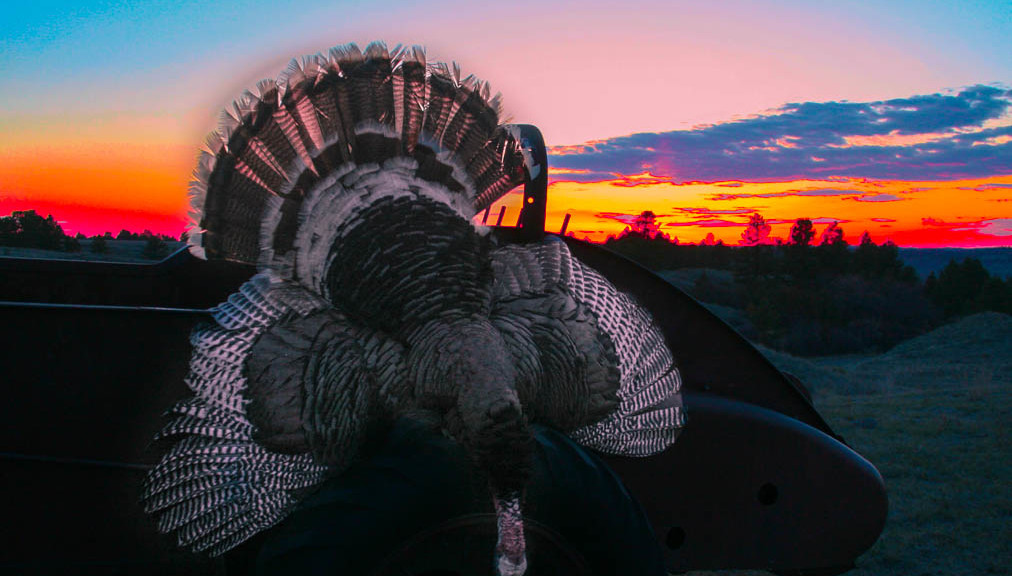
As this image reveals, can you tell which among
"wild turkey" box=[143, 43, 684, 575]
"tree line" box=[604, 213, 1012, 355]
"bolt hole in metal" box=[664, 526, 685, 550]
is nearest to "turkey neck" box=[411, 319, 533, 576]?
"wild turkey" box=[143, 43, 684, 575]

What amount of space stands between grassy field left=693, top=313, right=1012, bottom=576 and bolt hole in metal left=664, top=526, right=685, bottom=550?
1773 mm

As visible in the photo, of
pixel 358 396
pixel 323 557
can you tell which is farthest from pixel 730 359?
pixel 323 557

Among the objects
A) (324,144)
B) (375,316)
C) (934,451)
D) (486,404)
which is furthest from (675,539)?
(934,451)

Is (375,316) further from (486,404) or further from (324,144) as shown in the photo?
(324,144)

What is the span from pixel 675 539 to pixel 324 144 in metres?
2.44

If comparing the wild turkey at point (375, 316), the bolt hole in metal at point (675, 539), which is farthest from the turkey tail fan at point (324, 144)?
the bolt hole in metal at point (675, 539)

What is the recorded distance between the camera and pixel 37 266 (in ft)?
11.3

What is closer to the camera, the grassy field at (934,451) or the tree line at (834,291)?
A: the grassy field at (934,451)

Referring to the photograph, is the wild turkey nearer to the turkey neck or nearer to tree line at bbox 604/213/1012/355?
the turkey neck

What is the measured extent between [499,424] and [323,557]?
1.86ft

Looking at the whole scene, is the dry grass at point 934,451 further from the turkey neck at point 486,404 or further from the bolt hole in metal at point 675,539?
the turkey neck at point 486,404

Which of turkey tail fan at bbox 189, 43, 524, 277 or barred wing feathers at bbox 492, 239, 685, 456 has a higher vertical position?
turkey tail fan at bbox 189, 43, 524, 277

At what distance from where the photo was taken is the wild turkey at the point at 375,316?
7.89 ft

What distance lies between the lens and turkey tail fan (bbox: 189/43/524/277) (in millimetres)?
3350
